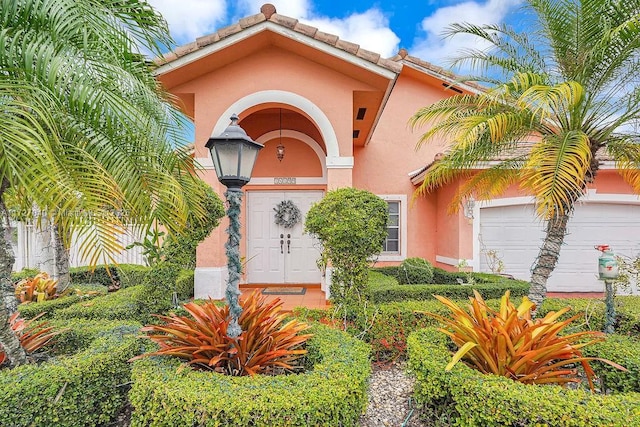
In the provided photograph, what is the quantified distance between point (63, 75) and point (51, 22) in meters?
0.51

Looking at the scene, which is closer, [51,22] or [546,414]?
[546,414]

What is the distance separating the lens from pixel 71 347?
405 cm

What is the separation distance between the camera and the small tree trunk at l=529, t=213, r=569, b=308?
502 cm

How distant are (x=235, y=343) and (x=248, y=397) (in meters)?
0.75

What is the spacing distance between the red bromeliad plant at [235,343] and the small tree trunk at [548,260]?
363 centimetres

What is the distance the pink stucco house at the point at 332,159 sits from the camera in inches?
271

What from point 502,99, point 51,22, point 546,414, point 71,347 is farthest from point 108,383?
point 502,99

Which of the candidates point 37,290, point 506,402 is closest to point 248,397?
point 506,402

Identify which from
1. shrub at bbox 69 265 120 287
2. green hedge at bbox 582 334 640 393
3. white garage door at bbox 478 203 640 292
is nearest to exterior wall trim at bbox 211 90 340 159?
white garage door at bbox 478 203 640 292

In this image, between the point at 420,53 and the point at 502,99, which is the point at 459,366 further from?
the point at 420,53

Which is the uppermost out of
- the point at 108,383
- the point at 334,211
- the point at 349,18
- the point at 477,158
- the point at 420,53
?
the point at 349,18

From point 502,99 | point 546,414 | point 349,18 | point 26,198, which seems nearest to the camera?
point 546,414

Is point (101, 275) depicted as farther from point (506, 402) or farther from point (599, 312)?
point (599, 312)

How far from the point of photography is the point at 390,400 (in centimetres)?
389
